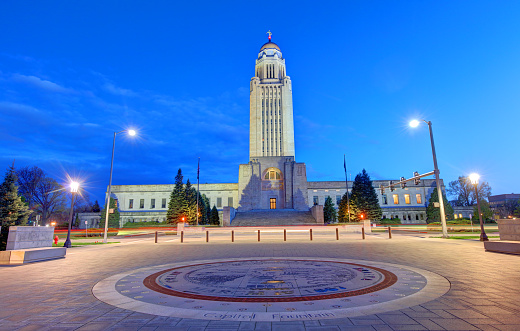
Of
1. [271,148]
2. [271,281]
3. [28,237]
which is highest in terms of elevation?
[271,148]

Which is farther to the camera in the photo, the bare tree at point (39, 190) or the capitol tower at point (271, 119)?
the capitol tower at point (271, 119)

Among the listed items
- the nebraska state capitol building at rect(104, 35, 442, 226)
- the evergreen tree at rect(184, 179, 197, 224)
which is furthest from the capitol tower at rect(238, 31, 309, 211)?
the evergreen tree at rect(184, 179, 197, 224)

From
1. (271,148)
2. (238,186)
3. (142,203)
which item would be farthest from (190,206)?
(271,148)

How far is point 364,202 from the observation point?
167 ft

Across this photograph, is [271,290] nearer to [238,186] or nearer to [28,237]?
[28,237]

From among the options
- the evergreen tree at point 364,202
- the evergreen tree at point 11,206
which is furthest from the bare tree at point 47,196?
the evergreen tree at point 364,202

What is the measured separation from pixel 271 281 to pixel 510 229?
12302mm

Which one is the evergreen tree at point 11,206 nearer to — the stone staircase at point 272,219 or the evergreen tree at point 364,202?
the stone staircase at point 272,219

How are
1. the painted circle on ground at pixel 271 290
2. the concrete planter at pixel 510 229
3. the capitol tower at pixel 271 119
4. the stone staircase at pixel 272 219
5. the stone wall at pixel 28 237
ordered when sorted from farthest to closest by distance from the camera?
the capitol tower at pixel 271 119 → the stone staircase at pixel 272 219 → the concrete planter at pixel 510 229 → the stone wall at pixel 28 237 → the painted circle on ground at pixel 271 290

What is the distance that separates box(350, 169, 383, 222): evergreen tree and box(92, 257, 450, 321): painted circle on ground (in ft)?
145

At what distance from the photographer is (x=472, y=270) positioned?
8070 millimetres

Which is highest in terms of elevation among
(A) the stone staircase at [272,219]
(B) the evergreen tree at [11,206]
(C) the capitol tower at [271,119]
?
(C) the capitol tower at [271,119]

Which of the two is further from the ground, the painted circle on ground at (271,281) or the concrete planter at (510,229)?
the concrete planter at (510,229)

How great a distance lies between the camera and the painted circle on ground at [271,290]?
182 inches
